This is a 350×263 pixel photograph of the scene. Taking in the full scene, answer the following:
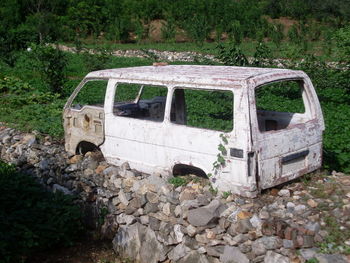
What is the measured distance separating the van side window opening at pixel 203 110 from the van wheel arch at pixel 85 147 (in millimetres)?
1646

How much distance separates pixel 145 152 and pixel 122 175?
0.53 metres

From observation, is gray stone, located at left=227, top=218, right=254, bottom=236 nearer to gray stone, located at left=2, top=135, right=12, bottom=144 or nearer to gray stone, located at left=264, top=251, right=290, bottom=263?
gray stone, located at left=264, top=251, right=290, bottom=263

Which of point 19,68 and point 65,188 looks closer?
point 65,188

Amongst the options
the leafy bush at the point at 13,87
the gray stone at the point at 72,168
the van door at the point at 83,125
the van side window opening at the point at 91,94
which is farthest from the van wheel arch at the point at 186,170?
the leafy bush at the point at 13,87

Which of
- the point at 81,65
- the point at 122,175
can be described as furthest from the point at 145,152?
the point at 81,65

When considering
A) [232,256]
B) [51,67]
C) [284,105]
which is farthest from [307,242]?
[51,67]

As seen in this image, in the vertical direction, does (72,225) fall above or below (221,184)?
below

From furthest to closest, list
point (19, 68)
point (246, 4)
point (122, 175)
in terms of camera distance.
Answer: point (246, 4)
point (19, 68)
point (122, 175)

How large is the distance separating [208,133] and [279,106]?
7374 mm

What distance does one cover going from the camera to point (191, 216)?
224 inches

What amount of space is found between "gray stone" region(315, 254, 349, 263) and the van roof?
6.79 ft

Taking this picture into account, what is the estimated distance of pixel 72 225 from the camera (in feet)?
21.4

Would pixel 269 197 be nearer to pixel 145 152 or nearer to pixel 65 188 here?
pixel 145 152

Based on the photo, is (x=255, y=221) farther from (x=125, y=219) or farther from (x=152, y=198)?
(x=125, y=219)
